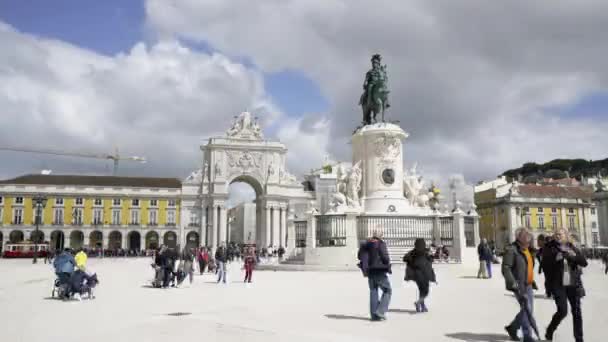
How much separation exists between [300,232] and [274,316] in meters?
15.8

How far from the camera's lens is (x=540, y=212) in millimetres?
65375

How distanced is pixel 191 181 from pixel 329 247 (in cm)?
5711

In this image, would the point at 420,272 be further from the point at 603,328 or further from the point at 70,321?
the point at 70,321

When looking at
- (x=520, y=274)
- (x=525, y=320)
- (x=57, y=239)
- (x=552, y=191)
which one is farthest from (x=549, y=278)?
(x=57, y=239)

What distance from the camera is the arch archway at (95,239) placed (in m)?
→ 70.8

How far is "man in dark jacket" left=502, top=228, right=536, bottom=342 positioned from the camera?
19.3 ft

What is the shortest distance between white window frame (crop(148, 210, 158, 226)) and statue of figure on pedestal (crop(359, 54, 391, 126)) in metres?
55.6

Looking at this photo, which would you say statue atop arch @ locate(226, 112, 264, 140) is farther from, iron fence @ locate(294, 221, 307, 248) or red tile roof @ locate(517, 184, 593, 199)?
iron fence @ locate(294, 221, 307, 248)

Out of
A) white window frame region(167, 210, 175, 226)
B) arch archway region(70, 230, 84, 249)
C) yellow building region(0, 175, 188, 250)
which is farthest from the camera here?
white window frame region(167, 210, 175, 226)

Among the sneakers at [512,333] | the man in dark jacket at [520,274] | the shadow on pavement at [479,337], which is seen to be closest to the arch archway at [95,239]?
the shadow on pavement at [479,337]

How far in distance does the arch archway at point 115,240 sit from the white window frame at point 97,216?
222cm

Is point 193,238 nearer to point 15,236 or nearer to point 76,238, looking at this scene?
point 76,238

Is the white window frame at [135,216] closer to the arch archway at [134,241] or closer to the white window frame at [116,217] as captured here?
the white window frame at [116,217]

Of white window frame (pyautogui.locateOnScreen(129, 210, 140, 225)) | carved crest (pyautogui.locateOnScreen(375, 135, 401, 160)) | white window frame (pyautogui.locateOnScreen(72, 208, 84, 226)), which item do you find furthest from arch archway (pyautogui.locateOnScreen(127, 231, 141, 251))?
carved crest (pyautogui.locateOnScreen(375, 135, 401, 160))
